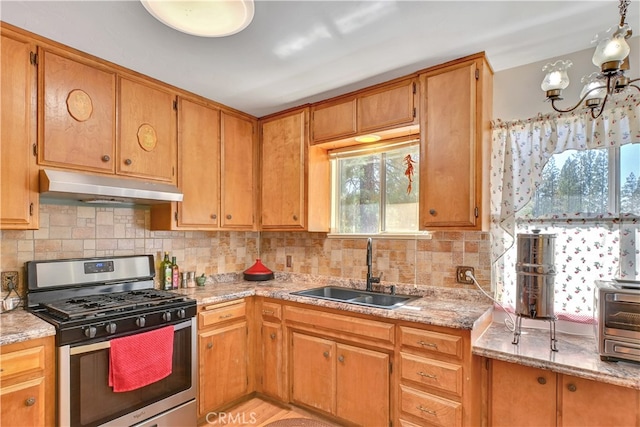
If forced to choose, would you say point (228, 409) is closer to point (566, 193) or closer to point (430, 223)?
point (430, 223)

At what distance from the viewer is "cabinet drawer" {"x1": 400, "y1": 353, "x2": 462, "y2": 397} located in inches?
71.5

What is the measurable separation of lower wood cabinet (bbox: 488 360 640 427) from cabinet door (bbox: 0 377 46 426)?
229 centimetres

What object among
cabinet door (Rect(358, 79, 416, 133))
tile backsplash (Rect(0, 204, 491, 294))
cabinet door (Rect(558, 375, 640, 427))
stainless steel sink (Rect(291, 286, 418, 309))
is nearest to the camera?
cabinet door (Rect(558, 375, 640, 427))

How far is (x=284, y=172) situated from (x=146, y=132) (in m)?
1.11

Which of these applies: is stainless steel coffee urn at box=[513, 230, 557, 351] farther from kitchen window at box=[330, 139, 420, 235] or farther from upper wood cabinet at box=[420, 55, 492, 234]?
kitchen window at box=[330, 139, 420, 235]

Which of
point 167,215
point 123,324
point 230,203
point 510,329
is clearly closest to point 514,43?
point 510,329

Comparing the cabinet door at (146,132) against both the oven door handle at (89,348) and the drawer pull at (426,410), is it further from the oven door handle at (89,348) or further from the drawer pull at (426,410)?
the drawer pull at (426,410)

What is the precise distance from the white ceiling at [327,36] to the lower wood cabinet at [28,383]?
1600 mm

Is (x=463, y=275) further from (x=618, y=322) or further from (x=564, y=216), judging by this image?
(x=618, y=322)

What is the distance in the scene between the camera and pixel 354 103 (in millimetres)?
2559

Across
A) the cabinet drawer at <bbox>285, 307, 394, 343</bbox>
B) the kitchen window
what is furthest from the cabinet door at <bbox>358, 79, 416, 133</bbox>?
the cabinet drawer at <bbox>285, 307, 394, 343</bbox>

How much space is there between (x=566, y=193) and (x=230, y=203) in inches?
95.8

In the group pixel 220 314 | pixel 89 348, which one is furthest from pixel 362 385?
pixel 89 348

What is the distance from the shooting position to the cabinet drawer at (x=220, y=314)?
2375mm
